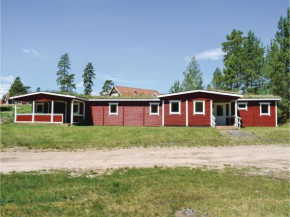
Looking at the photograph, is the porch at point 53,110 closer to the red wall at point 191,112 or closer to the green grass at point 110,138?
the green grass at point 110,138

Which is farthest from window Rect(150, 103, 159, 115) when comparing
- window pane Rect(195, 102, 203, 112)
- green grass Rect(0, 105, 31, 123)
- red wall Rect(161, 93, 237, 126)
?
green grass Rect(0, 105, 31, 123)

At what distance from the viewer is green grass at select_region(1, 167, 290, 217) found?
4500mm

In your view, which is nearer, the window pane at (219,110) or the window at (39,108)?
the window pane at (219,110)

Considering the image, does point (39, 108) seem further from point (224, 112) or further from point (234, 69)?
point (234, 69)

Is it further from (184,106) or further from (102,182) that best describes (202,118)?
(102,182)

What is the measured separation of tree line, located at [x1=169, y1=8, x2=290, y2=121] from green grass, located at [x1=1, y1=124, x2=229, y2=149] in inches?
698

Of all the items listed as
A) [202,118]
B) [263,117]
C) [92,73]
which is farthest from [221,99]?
[92,73]

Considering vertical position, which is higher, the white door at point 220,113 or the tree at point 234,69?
the tree at point 234,69

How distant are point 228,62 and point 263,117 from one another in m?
15.6

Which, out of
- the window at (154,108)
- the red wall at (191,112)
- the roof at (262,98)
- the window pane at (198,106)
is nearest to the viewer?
the red wall at (191,112)

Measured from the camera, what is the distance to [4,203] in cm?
489

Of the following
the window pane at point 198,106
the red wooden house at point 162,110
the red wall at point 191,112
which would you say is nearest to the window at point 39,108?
the red wooden house at point 162,110

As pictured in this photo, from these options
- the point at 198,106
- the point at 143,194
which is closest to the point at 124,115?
the point at 198,106

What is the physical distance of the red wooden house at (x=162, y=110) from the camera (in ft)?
79.4
